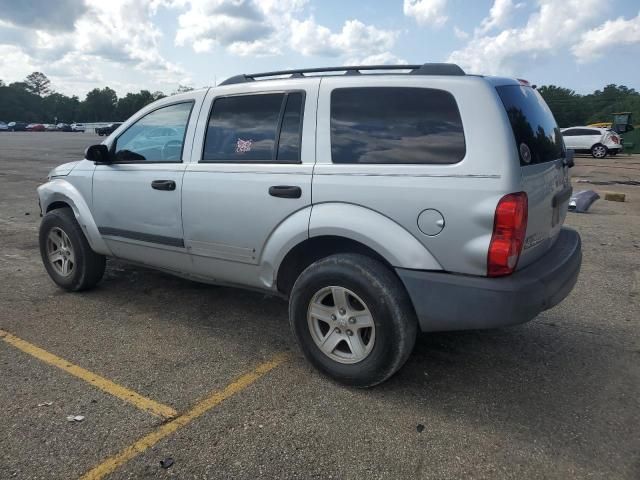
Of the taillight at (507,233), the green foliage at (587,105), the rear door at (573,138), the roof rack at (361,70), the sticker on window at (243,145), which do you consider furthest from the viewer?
the green foliage at (587,105)

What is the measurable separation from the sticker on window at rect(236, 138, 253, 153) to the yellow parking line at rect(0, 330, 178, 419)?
67.3 inches

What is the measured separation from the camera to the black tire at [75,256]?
15.3 ft

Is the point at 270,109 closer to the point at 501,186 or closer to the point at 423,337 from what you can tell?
the point at 501,186

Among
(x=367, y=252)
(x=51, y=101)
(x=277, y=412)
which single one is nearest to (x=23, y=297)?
(x=277, y=412)

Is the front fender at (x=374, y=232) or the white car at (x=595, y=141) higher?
the front fender at (x=374, y=232)

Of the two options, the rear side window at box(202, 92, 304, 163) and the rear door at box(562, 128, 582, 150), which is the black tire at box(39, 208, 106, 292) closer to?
the rear side window at box(202, 92, 304, 163)

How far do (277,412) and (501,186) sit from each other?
1.72 metres

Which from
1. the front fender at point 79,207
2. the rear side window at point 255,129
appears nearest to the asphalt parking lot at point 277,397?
the front fender at point 79,207

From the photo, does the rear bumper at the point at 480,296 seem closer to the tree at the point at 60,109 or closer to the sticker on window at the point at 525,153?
the sticker on window at the point at 525,153

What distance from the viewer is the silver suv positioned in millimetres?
2754

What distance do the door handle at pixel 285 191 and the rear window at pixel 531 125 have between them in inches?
50.9

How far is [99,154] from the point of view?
4.36m

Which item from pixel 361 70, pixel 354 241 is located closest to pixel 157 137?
pixel 361 70

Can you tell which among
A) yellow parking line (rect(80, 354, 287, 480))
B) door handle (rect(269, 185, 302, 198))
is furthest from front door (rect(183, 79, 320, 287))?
yellow parking line (rect(80, 354, 287, 480))
